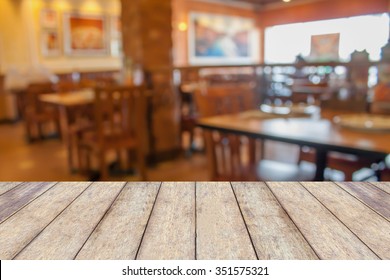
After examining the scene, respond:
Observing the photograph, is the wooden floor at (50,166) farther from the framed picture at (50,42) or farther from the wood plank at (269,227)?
the framed picture at (50,42)

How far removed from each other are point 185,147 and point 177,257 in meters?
3.77

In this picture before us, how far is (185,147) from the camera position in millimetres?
4449

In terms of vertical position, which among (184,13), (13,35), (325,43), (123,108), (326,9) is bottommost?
(123,108)

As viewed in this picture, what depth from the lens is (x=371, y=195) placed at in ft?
3.29

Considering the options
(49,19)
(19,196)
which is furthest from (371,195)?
(49,19)

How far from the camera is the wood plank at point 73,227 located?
70cm

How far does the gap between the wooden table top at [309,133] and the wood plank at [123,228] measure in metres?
0.66

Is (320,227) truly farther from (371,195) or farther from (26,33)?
(26,33)

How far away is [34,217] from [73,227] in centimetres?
13

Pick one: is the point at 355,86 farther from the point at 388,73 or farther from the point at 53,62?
the point at 53,62

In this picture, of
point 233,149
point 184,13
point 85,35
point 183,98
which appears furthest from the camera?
point 184,13

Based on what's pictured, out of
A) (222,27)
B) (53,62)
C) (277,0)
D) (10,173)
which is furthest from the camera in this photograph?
(222,27)

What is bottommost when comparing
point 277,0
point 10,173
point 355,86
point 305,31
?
point 10,173
